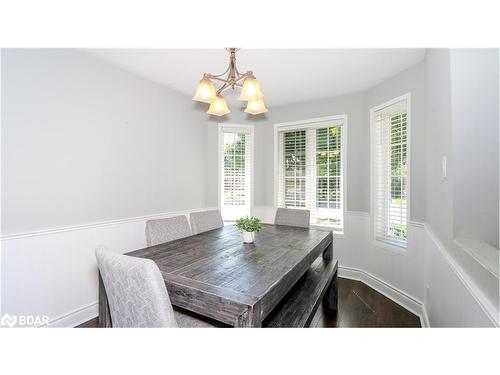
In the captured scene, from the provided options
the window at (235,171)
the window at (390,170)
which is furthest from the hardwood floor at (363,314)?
the window at (235,171)

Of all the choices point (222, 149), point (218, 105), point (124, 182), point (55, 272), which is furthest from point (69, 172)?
point (222, 149)

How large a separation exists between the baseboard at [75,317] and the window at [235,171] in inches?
78.8

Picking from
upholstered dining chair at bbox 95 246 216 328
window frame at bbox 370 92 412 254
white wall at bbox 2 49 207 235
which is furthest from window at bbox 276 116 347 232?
upholstered dining chair at bbox 95 246 216 328

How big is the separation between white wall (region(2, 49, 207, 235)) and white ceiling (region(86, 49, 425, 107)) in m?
0.25

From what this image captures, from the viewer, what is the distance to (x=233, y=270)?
4.24ft

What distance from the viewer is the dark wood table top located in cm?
100

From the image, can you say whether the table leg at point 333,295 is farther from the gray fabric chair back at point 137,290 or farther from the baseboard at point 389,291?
the gray fabric chair back at point 137,290

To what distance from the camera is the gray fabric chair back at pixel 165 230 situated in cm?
187

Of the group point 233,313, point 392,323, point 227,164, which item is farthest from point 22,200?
point 392,323

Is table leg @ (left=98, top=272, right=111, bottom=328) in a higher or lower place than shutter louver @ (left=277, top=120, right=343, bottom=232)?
lower

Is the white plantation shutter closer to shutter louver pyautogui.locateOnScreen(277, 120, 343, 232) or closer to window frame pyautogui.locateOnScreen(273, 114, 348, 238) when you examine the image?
window frame pyautogui.locateOnScreen(273, 114, 348, 238)

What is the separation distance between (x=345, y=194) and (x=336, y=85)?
1482 mm
